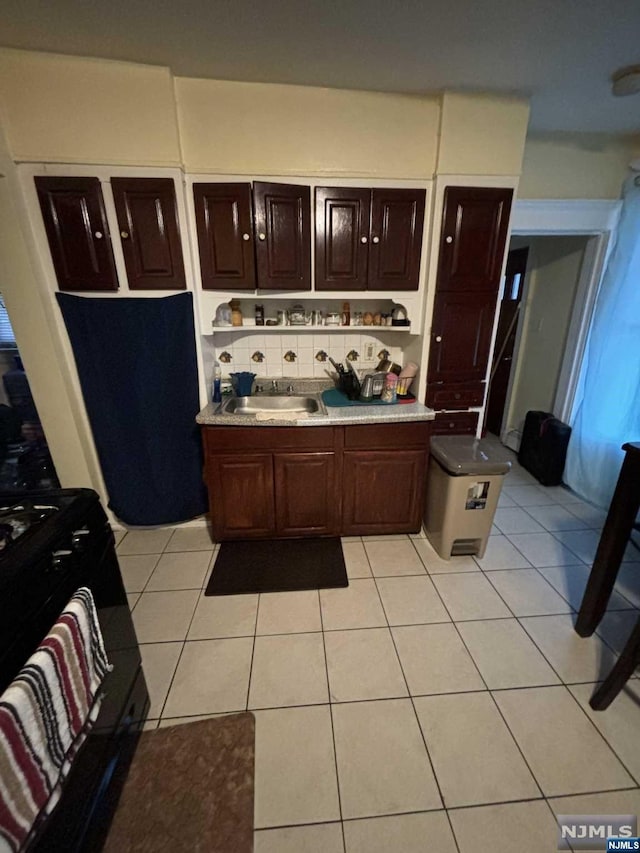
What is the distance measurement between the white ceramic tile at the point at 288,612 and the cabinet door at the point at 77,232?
192cm

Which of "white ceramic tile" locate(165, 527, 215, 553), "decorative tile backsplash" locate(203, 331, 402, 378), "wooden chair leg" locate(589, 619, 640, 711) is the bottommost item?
"white ceramic tile" locate(165, 527, 215, 553)

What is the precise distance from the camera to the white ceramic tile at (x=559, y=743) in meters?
1.13

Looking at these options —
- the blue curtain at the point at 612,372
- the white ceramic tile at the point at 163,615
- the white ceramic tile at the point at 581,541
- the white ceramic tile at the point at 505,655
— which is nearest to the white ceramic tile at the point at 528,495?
the blue curtain at the point at 612,372

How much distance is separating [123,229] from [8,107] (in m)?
0.68

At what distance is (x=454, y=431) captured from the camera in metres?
2.36

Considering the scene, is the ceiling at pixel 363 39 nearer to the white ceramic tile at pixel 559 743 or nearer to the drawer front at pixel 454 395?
the drawer front at pixel 454 395

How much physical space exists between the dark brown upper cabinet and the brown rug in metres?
2.18

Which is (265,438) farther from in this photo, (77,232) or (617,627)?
(617,627)

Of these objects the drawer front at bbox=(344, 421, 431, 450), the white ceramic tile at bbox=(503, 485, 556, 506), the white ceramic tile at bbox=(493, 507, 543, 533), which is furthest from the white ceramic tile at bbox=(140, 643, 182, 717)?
the white ceramic tile at bbox=(503, 485, 556, 506)

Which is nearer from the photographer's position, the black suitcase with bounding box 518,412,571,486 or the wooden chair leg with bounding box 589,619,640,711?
the wooden chair leg with bounding box 589,619,640,711

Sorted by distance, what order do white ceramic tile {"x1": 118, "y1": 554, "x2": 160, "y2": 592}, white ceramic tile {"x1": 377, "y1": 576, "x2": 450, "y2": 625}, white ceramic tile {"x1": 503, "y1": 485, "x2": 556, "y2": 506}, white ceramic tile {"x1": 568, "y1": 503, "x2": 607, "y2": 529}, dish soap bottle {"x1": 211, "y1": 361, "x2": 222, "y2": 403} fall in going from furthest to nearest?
white ceramic tile {"x1": 503, "y1": 485, "x2": 556, "y2": 506}, white ceramic tile {"x1": 568, "y1": 503, "x2": 607, "y2": 529}, dish soap bottle {"x1": 211, "y1": 361, "x2": 222, "y2": 403}, white ceramic tile {"x1": 118, "y1": 554, "x2": 160, "y2": 592}, white ceramic tile {"x1": 377, "y1": 576, "x2": 450, "y2": 625}

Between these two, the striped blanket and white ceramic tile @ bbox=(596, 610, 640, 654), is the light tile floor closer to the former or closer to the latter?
white ceramic tile @ bbox=(596, 610, 640, 654)

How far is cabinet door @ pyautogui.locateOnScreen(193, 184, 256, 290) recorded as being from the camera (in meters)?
1.85

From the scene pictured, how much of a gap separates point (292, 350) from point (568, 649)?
222cm
